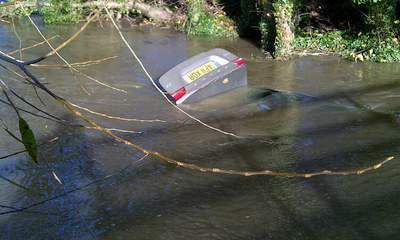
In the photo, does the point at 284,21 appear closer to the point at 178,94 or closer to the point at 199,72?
the point at 199,72

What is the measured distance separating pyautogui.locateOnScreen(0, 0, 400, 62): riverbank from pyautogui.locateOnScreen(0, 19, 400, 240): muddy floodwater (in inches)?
79.1

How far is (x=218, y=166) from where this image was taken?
871 cm

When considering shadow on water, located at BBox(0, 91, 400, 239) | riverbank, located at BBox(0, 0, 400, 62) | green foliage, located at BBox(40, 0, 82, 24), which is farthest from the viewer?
green foliage, located at BBox(40, 0, 82, 24)

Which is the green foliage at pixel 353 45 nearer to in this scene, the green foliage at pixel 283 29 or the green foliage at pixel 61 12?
the green foliage at pixel 283 29

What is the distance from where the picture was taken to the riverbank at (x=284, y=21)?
50.6 ft

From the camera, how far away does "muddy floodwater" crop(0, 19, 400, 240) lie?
7055 millimetres

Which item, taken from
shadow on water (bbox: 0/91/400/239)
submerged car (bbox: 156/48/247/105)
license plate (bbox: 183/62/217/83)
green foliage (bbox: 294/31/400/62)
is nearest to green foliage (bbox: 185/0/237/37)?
green foliage (bbox: 294/31/400/62)

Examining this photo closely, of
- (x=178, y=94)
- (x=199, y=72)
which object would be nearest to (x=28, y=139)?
(x=178, y=94)

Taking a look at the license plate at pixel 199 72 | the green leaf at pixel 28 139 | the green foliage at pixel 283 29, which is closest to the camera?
the green leaf at pixel 28 139

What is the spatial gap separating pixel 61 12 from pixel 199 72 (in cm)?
1132

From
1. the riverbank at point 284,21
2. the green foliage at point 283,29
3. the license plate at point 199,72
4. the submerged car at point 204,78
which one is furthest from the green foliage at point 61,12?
the license plate at point 199,72

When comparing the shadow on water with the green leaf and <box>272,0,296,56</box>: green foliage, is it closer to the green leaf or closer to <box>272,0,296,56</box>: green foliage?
the green leaf

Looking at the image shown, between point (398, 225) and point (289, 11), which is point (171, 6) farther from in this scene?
point (398, 225)

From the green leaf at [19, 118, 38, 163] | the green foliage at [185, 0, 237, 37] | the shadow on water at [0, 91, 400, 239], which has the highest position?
the green leaf at [19, 118, 38, 163]
